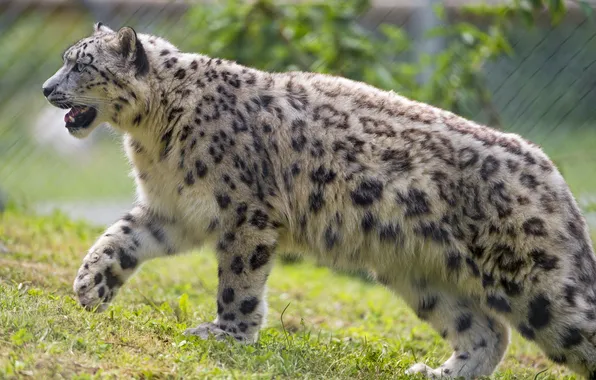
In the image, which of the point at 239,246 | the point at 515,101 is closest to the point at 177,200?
the point at 239,246

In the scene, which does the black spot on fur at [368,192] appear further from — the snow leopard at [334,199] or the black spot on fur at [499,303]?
the black spot on fur at [499,303]

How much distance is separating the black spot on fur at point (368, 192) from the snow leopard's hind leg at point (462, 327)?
30.1 inches

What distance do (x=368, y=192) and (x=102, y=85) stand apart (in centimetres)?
191

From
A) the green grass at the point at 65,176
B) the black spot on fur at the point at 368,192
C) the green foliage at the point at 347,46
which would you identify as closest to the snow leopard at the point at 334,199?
the black spot on fur at the point at 368,192

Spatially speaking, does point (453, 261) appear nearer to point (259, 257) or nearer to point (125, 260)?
point (259, 257)

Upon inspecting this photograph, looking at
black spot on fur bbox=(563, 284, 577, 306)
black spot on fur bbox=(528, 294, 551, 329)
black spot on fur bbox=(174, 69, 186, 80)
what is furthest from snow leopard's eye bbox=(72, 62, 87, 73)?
black spot on fur bbox=(563, 284, 577, 306)

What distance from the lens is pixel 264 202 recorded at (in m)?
6.12

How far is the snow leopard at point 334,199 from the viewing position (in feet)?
19.3

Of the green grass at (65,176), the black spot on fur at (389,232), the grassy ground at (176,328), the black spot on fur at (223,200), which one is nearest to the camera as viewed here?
the grassy ground at (176,328)

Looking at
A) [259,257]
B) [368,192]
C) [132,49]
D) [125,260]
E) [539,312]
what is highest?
[539,312]

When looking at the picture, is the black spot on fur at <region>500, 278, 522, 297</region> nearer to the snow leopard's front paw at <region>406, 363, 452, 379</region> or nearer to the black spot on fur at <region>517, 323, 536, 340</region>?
the black spot on fur at <region>517, 323, 536, 340</region>

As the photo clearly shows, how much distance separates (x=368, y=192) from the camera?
20.1 feet

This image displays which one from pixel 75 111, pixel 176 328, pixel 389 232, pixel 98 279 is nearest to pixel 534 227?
pixel 389 232

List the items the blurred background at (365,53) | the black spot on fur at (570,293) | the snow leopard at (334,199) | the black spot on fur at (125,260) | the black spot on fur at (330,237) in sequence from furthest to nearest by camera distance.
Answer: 1. the blurred background at (365,53)
2. the black spot on fur at (125,260)
3. the black spot on fur at (330,237)
4. the snow leopard at (334,199)
5. the black spot on fur at (570,293)
